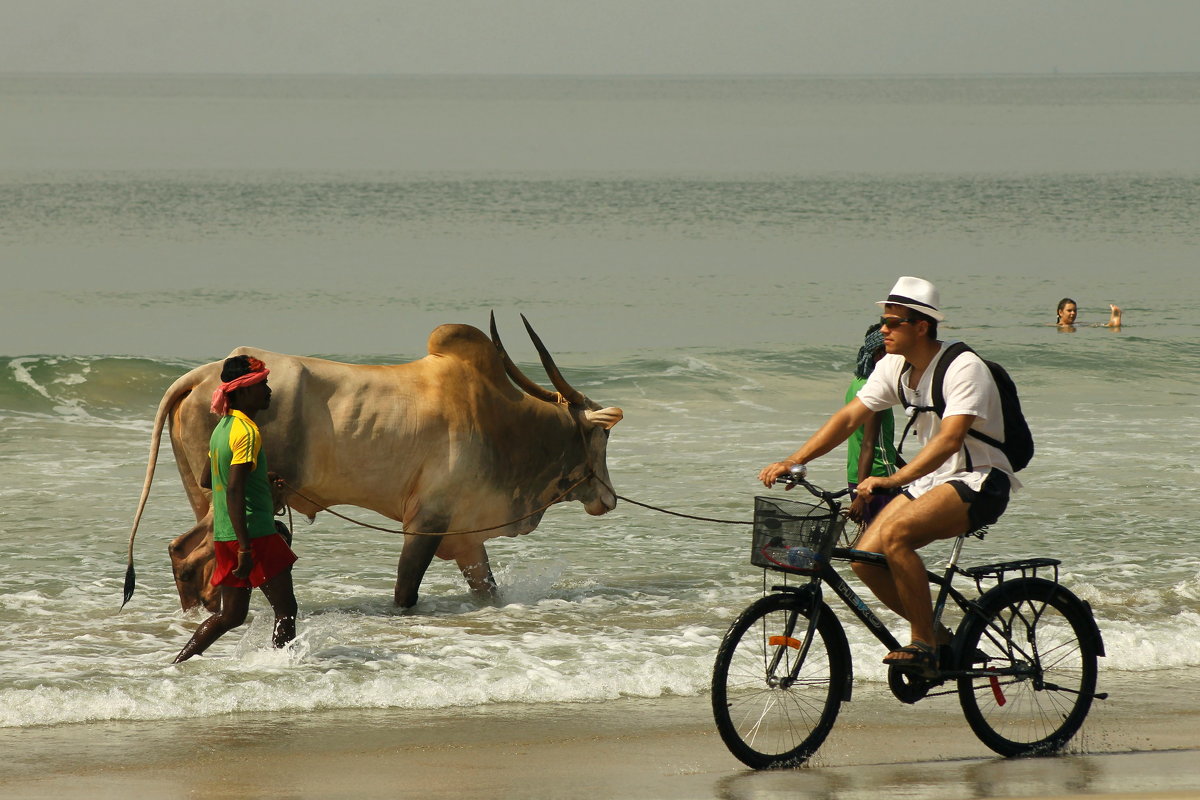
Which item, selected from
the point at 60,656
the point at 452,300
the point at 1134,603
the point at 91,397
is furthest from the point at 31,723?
the point at 452,300

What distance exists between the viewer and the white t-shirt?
5801mm

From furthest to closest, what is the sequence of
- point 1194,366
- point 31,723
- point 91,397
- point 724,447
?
point 1194,366 < point 91,397 < point 724,447 < point 31,723

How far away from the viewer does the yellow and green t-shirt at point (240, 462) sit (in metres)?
7.21

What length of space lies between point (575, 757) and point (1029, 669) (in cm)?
177

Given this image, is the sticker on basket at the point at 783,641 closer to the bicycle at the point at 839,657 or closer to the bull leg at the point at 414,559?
the bicycle at the point at 839,657

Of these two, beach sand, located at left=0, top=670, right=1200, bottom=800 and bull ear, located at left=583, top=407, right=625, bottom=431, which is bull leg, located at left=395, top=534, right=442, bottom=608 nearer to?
bull ear, located at left=583, top=407, right=625, bottom=431

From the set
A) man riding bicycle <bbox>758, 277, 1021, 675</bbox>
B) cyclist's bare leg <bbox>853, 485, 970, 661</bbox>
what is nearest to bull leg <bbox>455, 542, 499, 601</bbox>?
man riding bicycle <bbox>758, 277, 1021, 675</bbox>

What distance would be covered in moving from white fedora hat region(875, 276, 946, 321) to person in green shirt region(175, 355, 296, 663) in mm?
2937

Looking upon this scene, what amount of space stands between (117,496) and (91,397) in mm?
6991

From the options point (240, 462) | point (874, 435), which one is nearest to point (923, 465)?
point (874, 435)

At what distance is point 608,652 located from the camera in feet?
26.9

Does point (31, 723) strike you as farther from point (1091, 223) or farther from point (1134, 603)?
point (1091, 223)

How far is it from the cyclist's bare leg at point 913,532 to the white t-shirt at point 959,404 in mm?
112

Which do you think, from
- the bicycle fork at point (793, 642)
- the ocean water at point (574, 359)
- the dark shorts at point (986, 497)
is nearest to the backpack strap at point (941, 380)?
the dark shorts at point (986, 497)
